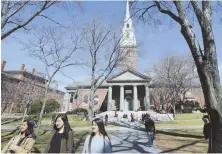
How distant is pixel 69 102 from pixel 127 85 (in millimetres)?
18087

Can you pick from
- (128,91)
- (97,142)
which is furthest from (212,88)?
(128,91)

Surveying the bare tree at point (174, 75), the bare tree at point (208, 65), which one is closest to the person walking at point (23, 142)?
the bare tree at point (208, 65)

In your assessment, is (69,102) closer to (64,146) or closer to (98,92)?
(98,92)

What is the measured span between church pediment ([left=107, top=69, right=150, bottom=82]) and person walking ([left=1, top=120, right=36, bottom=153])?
139ft

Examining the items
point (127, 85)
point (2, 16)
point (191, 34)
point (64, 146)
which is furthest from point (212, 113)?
point (127, 85)

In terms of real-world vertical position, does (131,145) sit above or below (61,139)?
below

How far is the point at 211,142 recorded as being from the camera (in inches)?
200

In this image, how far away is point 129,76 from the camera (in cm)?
4725

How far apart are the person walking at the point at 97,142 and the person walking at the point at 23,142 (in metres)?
1.09

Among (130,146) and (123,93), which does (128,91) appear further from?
(130,146)

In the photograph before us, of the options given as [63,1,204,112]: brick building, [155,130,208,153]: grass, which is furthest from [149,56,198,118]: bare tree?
[155,130,208,153]: grass

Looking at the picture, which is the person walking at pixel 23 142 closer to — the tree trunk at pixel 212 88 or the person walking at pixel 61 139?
the person walking at pixel 61 139

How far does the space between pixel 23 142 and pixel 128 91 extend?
152 ft

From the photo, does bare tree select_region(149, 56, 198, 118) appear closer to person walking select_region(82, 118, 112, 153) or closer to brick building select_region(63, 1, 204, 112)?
brick building select_region(63, 1, 204, 112)
